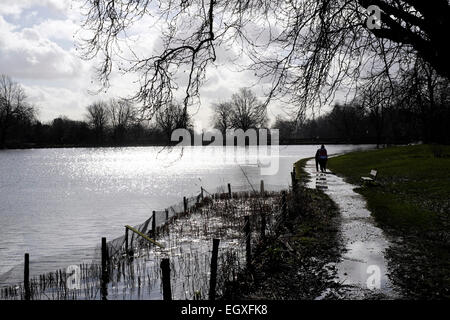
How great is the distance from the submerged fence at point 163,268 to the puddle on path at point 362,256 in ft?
7.45

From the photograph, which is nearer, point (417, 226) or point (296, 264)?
point (296, 264)

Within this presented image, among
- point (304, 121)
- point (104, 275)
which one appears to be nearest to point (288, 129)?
point (304, 121)

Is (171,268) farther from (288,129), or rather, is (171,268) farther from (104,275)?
(288,129)

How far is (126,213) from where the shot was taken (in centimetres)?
2381

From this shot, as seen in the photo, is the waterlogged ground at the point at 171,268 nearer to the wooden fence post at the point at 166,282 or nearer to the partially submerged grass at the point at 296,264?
the partially submerged grass at the point at 296,264

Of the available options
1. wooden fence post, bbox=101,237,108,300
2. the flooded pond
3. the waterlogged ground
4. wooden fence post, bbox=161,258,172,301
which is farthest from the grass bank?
wooden fence post, bbox=101,237,108,300

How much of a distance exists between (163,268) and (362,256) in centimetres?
520

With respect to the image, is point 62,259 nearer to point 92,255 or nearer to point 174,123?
point 92,255

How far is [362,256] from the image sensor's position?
9227 millimetres

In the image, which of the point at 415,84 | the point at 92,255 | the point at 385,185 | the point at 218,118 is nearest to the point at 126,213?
the point at 92,255

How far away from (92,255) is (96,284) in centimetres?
414

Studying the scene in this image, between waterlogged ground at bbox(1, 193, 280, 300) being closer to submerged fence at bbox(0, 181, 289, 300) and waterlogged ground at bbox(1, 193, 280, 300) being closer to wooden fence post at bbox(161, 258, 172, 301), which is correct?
submerged fence at bbox(0, 181, 289, 300)

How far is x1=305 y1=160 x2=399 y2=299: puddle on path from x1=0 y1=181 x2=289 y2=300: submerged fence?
2.27 metres

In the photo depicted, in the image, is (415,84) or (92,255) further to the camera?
(92,255)
